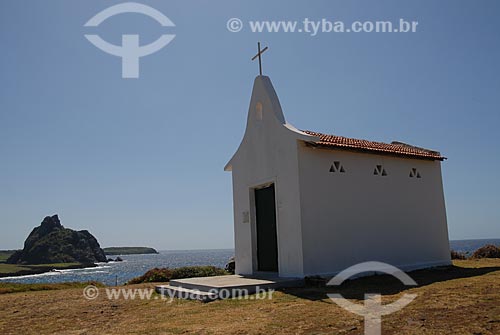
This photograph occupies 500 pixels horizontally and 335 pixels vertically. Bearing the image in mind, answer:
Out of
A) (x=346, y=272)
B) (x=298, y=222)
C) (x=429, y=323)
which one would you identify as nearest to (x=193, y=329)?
(x=429, y=323)

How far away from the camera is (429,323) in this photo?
6.84 meters

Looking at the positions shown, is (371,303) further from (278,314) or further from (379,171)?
(379,171)

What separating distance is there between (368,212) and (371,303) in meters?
6.56

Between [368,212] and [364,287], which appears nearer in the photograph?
[364,287]

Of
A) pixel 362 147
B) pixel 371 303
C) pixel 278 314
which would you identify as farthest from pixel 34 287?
A: pixel 371 303

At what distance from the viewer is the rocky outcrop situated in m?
100

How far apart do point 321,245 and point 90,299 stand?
725 cm

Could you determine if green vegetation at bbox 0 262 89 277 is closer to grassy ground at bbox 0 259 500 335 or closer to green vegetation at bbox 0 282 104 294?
green vegetation at bbox 0 282 104 294

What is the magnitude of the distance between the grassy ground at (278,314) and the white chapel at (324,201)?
1.77 metres

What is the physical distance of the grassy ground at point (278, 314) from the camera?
6996 millimetres

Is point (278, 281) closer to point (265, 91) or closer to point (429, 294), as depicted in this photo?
point (429, 294)

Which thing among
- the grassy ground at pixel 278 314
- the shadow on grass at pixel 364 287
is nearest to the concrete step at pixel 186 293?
the grassy ground at pixel 278 314

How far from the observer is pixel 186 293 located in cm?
1250

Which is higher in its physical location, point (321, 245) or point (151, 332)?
point (321, 245)
